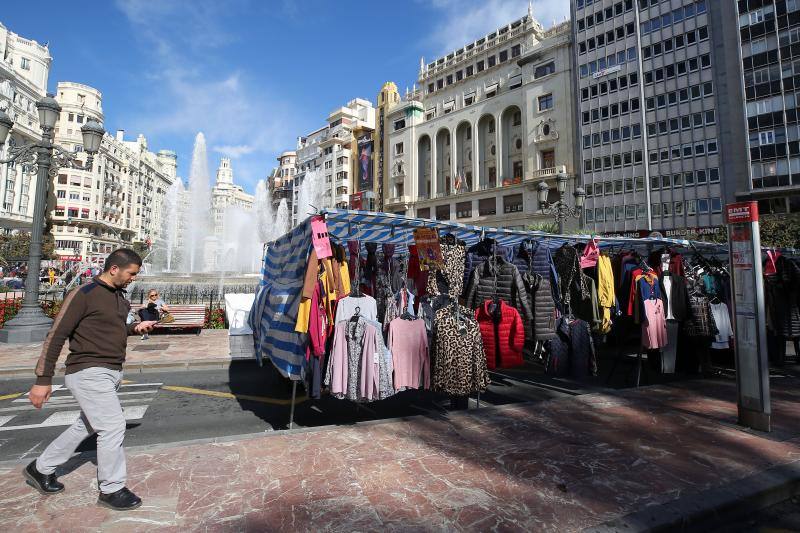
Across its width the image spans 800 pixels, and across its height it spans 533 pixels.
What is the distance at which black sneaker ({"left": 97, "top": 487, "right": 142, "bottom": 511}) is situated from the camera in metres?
3.25

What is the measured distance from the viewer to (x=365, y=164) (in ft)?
234

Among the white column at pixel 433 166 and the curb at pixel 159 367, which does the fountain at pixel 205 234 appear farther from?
the curb at pixel 159 367

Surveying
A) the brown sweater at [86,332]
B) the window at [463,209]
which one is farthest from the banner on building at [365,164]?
the brown sweater at [86,332]

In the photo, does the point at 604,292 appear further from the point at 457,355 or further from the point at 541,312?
the point at 457,355

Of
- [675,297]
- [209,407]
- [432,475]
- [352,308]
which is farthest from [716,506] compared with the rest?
[209,407]

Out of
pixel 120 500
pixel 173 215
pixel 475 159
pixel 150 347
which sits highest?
pixel 475 159

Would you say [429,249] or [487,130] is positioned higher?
[487,130]

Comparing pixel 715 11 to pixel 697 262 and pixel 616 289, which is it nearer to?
pixel 697 262

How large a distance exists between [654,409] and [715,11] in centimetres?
4761

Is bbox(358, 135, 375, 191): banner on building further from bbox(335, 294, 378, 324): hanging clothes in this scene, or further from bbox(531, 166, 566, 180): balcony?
bbox(335, 294, 378, 324): hanging clothes

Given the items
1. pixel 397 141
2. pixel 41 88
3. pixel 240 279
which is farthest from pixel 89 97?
pixel 240 279

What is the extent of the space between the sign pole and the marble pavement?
0.32m

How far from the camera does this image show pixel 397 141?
63.6 meters

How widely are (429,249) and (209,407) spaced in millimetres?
4521
